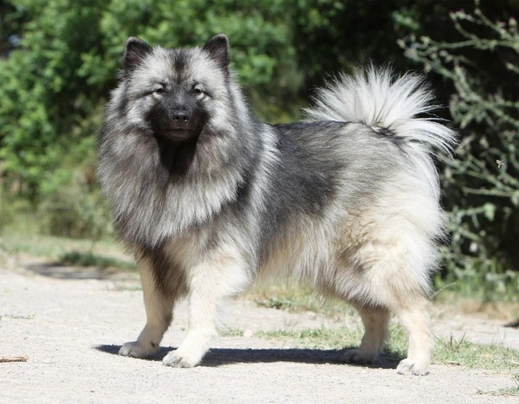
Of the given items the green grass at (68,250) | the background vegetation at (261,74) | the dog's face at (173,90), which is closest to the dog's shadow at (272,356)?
the dog's face at (173,90)

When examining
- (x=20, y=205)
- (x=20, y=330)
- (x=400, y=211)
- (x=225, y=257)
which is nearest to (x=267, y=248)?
(x=225, y=257)

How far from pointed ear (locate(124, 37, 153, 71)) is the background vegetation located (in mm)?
4607

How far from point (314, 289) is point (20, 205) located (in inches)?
391

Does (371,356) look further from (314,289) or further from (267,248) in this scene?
(267,248)

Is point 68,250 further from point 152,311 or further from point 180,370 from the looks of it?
point 180,370

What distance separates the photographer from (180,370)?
4941 millimetres

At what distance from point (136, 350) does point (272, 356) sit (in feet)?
3.04

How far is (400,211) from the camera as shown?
558 centimetres

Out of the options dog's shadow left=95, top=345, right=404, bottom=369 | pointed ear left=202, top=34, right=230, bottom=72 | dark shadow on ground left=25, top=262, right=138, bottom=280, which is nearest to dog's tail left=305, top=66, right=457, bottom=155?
pointed ear left=202, top=34, right=230, bottom=72

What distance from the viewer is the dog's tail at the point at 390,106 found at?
5.92 meters

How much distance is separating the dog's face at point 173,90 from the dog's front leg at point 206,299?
790 mm

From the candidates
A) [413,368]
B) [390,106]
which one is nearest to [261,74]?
[390,106]

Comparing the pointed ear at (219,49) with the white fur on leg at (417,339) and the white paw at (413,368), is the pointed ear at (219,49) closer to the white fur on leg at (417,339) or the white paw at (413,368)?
the white fur on leg at (417,339)

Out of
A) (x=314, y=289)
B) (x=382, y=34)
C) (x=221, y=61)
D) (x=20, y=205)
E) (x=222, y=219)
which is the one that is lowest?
(x=20, y=205)
